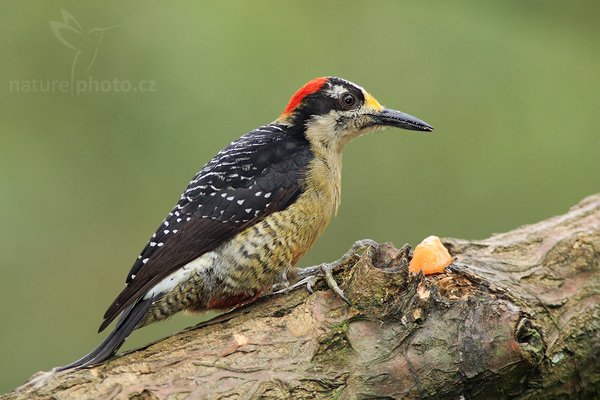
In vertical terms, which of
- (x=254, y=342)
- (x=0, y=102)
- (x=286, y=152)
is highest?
(x=0, y=102)

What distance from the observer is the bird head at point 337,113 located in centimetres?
580

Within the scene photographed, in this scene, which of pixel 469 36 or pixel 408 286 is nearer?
pixel 408 286

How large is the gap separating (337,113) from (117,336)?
227cm

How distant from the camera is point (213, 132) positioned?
794cm

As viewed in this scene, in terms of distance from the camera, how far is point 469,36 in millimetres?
8477

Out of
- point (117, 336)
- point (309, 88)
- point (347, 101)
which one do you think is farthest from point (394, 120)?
point (117, 336)

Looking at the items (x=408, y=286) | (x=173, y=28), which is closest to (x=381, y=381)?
(x=408, y=286)

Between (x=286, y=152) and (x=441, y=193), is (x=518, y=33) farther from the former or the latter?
(x=286, y=152)

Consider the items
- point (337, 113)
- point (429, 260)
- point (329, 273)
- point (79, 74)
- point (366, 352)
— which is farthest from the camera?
point (79, 74)

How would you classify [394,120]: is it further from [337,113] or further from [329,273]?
[329,273]

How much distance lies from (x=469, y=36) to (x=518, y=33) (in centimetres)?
63

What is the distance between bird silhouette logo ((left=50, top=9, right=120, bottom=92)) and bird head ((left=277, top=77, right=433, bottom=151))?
132 inches

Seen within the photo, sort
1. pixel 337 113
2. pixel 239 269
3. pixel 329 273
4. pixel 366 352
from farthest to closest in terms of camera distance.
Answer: pixel 337 113 < pixel 239 269 < pixel 329 273 < pixel 366 352

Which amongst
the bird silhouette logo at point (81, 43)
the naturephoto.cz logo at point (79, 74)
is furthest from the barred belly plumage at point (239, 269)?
the bird silhouette logo at point (81, 43)
